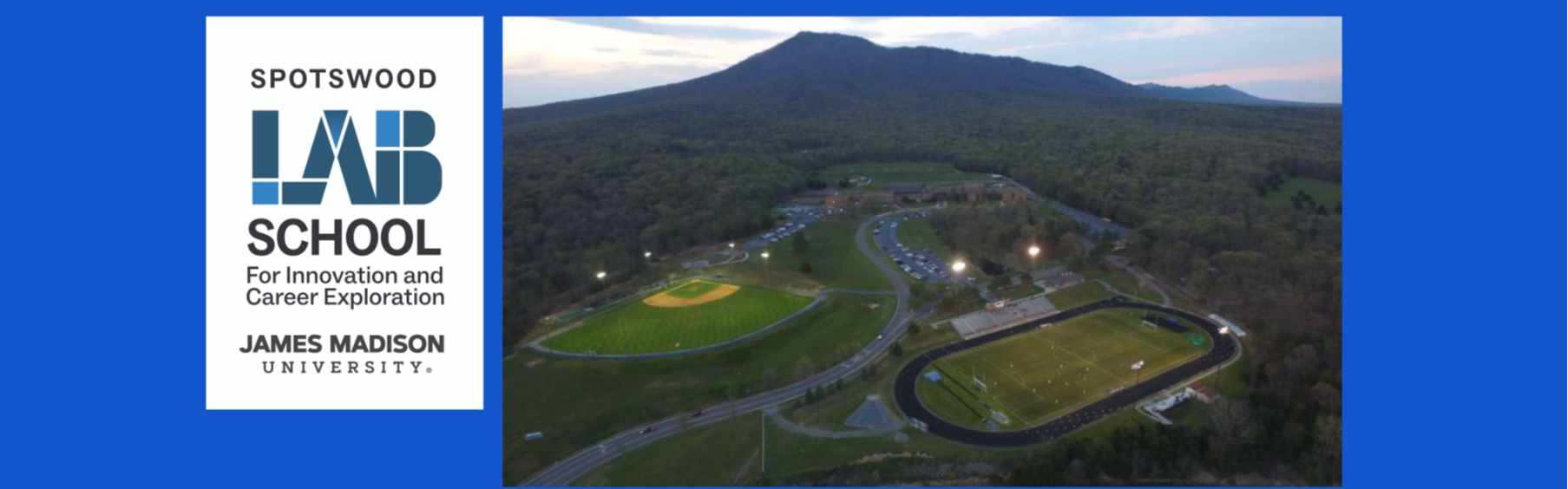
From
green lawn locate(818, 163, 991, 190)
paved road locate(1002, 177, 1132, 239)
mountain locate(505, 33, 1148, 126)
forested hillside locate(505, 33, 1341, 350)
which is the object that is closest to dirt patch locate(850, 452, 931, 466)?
forested hillside locate(505, 33, 1341, 350)

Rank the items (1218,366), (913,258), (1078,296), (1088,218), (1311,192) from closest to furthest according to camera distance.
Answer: (1218,366)
(1078,296)
(913,258)
(1311,192)
(1088,218)

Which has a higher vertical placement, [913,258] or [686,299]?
[913,258]

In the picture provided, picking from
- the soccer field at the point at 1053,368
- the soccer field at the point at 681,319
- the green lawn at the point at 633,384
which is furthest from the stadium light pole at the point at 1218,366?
the soccer field at the point at 681,319

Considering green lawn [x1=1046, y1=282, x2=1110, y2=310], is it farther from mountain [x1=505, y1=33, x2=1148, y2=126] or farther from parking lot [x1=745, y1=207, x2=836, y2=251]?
mountain [x1=505, y1=33, x2=1148, y2=126]

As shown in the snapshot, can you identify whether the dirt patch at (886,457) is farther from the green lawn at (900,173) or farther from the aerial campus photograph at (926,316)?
the green lawn at (900,173)

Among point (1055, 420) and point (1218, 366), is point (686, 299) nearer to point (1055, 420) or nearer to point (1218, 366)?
point (1055, 420)

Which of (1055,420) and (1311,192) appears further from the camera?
(1311,192)

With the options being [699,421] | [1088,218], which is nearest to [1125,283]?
[1088,218]
